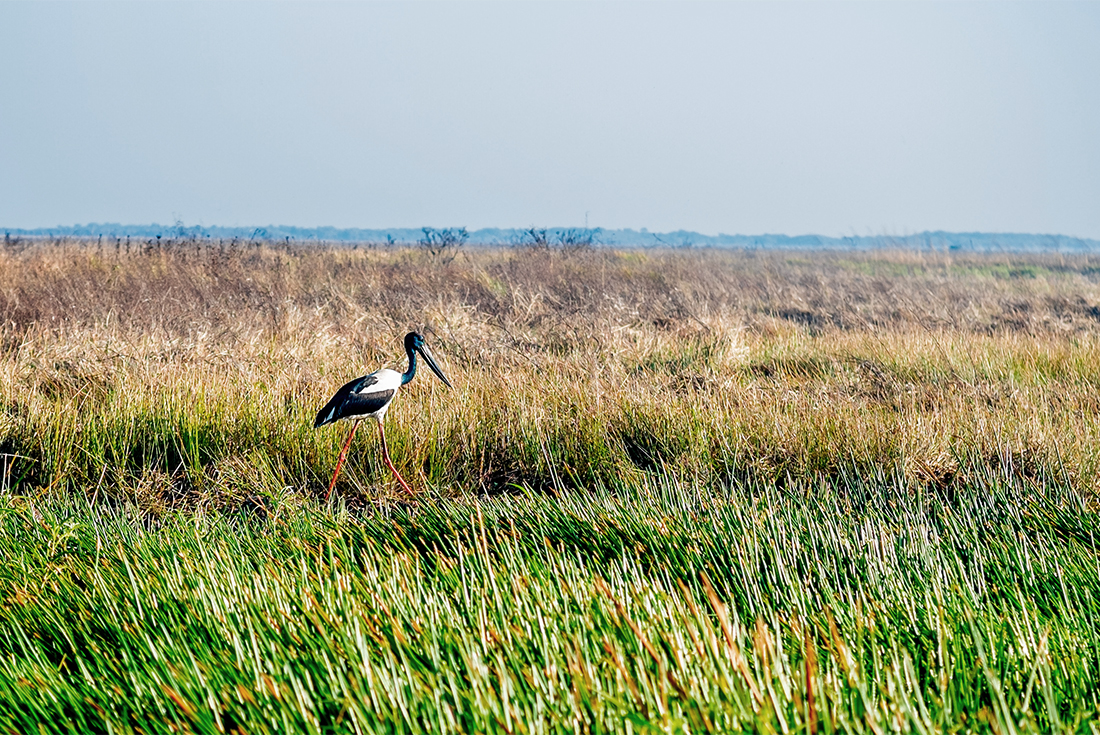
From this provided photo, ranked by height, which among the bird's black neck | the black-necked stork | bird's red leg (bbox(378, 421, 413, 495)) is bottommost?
bird's red leg (bbox(378, 421, 413, 495))

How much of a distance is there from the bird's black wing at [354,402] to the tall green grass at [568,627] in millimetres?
1252

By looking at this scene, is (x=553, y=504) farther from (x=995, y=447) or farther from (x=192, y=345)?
(x=192, y=345)

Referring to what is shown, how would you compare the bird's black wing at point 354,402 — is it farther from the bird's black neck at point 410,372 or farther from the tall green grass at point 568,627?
the tall green grass at point 568,627

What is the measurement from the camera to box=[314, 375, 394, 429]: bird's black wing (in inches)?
196

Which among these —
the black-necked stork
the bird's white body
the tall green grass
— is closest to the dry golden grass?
the black-necked stork

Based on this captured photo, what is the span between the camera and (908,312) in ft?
47.4

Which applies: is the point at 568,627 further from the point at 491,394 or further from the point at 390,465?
the point at 491,394

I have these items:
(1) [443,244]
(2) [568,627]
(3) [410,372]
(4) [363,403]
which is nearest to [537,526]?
(2) [568,627]

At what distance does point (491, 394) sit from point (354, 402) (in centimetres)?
140

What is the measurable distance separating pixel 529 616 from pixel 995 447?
3850 millimetres

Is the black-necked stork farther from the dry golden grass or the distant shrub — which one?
the distant shrub

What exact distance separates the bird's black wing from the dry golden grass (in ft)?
1.25

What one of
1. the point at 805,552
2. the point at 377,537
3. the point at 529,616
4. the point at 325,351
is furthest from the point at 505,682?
the point at 325,351

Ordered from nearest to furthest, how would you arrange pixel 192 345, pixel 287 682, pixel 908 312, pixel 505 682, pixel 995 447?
pixel 505 682 → pixel 287 682 → pixel 995 447 → pixel 192 345 → pixel 908 312
